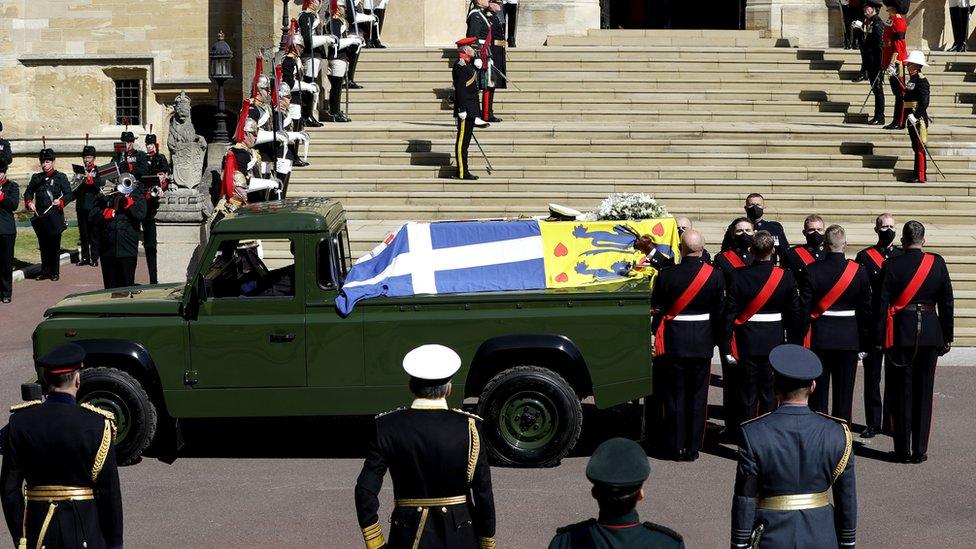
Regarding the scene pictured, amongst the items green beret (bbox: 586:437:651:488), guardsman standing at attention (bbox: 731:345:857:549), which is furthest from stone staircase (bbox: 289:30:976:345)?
green beret (bbox: 586:437:651:488)

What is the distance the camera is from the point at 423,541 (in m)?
6.20

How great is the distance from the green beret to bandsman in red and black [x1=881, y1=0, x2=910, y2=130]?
58.5 ft

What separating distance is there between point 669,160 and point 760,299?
1071 cm

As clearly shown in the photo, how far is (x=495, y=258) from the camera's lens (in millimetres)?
11164

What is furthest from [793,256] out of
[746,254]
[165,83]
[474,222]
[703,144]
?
[165,83]

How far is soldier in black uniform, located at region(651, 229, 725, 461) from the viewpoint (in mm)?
10977

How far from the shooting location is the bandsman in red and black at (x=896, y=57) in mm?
21703

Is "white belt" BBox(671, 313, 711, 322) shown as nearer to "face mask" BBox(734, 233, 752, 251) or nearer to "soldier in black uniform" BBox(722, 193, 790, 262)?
A: "face mask" BBox(734, 233, 752, 251)

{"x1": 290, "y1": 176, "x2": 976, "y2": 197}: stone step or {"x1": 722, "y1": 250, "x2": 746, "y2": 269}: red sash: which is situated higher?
{"x1": 290, "y1": 176, "x2": 976, "y2": 197}: stone step

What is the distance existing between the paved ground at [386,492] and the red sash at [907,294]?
0.98 metres

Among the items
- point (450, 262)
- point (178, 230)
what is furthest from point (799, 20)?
point (450, 262)

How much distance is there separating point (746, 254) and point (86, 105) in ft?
84.7

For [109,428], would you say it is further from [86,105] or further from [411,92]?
[86,105]

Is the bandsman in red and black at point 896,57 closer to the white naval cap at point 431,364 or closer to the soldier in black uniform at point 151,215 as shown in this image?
the soldier in black uniform at point 151,215
